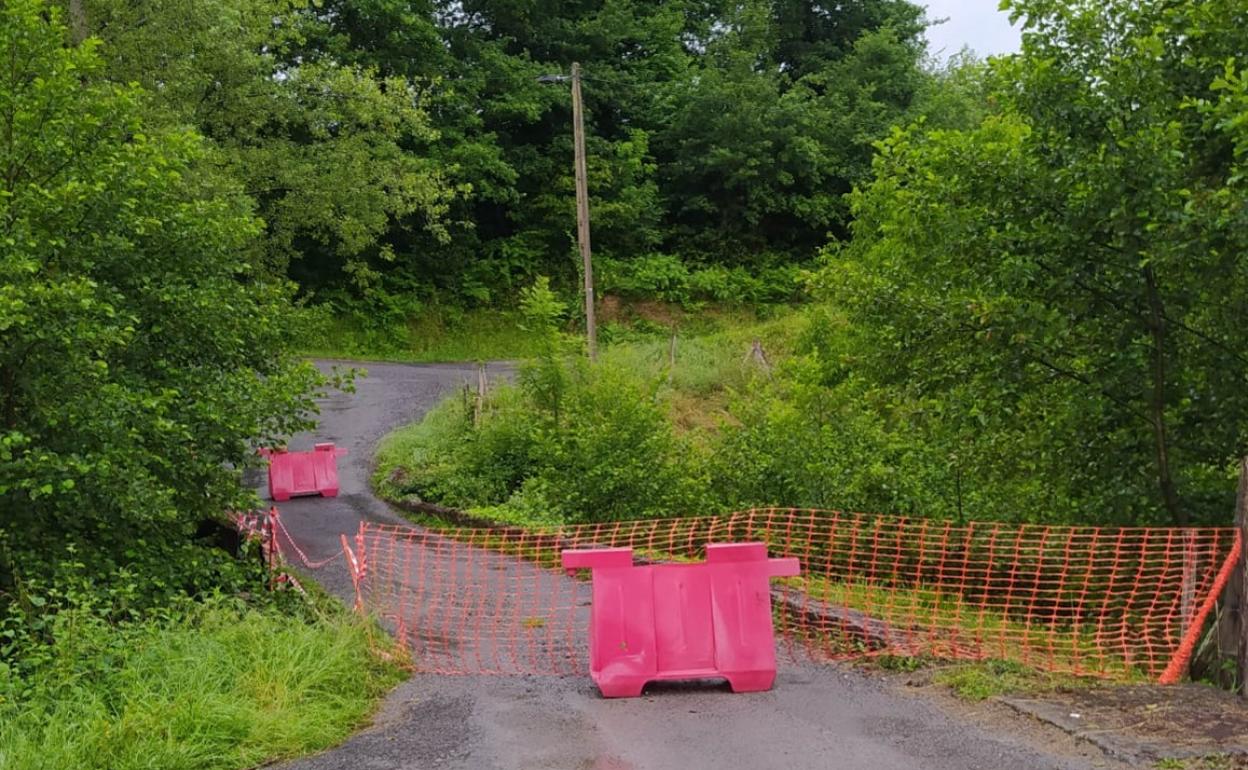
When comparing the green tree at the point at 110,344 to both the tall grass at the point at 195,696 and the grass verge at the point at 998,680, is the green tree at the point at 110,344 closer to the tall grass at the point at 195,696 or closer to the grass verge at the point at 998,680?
the tall grass at the point at 195,696

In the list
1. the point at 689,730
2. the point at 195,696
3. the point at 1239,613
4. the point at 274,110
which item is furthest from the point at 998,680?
the point at 274,110

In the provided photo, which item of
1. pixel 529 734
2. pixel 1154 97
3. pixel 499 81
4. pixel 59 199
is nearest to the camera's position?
pixel 529 734

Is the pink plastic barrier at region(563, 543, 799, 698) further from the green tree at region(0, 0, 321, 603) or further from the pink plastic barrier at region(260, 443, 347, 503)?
the pink plastic barrier at region(260, 443, 347, 503)

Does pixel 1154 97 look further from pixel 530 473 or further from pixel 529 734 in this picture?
pixel 530 473

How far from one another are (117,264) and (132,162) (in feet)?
3.38

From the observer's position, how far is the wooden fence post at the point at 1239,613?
6.50 m

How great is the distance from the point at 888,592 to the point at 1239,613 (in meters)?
3.80

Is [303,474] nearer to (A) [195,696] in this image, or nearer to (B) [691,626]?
(A) [195,696]

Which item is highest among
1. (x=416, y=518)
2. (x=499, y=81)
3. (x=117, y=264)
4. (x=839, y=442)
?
(x=499, y=81)

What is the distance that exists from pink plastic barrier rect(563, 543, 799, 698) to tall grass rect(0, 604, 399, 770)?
1.65 metres

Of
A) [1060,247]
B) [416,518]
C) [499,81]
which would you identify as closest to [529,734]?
[1060,247]

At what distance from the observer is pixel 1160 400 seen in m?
9.11

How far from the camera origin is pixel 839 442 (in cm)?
1352

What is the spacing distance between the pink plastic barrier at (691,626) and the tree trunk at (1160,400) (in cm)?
382
